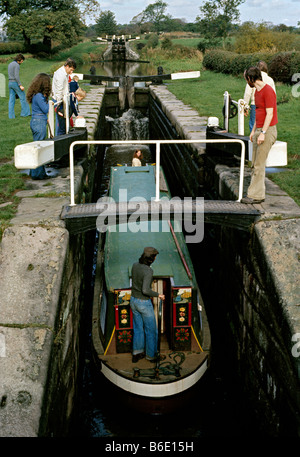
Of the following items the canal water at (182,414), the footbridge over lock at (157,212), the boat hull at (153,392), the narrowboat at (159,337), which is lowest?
the canal water at (182,414)

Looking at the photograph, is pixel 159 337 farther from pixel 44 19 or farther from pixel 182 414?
pixel 44 19

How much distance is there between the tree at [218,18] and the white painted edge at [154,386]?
29.4m

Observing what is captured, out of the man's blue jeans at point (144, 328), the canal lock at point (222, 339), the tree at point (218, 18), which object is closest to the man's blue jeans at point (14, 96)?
the canal lock at point (222, 339)

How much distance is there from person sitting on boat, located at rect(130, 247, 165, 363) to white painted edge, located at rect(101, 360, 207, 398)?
0.28 metres

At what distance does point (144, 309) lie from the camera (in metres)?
5.32

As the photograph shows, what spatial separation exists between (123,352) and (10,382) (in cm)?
231

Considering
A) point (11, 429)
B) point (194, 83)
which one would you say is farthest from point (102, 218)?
point (194, 83)

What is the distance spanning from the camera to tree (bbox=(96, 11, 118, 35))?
9247 cm

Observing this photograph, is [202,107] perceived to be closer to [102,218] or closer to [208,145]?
[208,145]

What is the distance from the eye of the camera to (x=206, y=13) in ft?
104

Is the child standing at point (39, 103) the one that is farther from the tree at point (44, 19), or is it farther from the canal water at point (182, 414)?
the tree at point (44, 19)

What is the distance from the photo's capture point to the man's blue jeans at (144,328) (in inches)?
210

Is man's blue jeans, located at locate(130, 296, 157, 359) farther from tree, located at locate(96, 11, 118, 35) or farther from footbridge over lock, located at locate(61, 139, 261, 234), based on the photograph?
tree, located at locate(96, 11, 118, 35)

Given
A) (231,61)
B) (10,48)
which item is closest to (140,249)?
(231,61)
